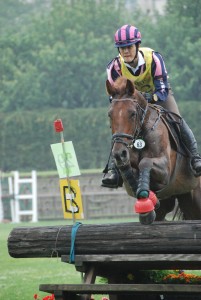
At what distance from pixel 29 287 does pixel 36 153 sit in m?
29.0

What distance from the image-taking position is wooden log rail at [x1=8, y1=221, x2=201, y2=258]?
8.49 m

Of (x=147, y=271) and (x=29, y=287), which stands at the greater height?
(x=147, y=271)

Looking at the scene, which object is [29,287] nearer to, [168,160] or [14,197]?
[168,160]

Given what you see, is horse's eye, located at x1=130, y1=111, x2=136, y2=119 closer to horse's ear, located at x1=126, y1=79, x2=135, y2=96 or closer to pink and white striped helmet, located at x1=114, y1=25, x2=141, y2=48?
horse's ear, located at x1=126, y1=79, x2=135, y2=96

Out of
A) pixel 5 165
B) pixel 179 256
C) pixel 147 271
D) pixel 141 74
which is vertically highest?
pixel 141 74

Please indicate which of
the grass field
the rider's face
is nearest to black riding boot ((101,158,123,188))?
the rider's face

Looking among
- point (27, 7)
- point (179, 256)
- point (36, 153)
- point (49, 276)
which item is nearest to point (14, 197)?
point (36, 153)

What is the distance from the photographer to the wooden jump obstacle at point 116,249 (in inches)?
332

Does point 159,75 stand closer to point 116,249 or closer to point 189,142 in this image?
point 189,142

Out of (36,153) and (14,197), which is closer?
(14,197)

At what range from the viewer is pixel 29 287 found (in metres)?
13.0

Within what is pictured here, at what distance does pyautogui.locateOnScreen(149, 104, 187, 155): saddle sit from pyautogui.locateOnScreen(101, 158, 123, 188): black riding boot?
728mm

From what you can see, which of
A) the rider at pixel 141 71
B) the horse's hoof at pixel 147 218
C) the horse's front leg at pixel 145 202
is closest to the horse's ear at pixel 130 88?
the rider at pixel 141 71

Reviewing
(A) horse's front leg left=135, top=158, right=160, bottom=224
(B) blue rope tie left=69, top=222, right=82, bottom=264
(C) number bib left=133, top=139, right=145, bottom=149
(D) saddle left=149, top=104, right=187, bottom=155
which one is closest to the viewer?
(A) horse's front leg left=135, top=158, right=160, bottom=224
